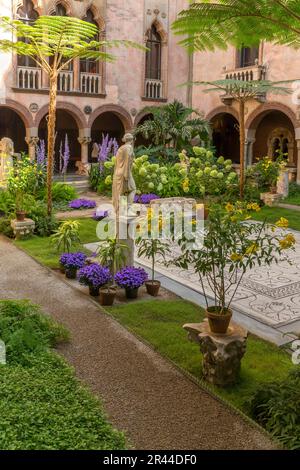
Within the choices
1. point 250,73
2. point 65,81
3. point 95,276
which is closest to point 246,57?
point 250,73

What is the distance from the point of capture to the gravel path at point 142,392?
4.11 m

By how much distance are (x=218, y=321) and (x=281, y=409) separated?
1158mm

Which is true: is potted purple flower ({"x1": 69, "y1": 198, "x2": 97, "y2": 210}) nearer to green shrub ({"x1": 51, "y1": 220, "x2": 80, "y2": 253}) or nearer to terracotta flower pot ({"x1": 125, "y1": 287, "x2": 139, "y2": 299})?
green shrub ({"x1": 51, "y1": 220, "x2": 80, "y2": 253})

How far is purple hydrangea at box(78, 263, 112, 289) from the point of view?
7.66 metres

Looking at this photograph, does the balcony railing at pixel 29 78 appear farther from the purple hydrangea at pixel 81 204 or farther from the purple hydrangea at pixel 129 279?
the purple hydrangea at pixel 129 279

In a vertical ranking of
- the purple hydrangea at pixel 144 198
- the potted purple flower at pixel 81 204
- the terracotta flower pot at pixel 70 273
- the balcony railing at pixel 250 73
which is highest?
the balcony railing at pixel 250 73

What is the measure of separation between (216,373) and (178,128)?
15.2 m

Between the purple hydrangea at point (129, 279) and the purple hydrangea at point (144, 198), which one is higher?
the purple hydrangea at point (144, 198)

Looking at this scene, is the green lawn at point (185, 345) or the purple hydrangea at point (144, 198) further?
the purple hydrangea at point (144, 198)

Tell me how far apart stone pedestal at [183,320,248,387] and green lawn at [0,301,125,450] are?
1331 millimetres

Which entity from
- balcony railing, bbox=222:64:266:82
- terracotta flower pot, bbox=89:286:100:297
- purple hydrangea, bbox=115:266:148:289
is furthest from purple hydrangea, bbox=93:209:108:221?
balcony railing, bbox=222:64:266:82

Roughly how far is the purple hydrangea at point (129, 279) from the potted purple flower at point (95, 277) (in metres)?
0.18

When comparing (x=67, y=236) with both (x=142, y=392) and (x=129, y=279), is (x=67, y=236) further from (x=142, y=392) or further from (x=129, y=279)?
(x=142, y=392)

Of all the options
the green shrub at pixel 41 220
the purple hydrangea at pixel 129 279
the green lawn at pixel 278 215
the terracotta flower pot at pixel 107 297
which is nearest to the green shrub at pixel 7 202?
the green shrub at pixel 41 220
